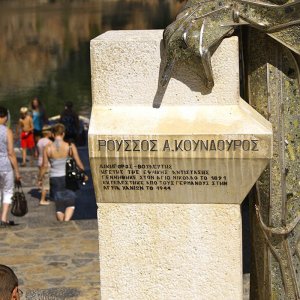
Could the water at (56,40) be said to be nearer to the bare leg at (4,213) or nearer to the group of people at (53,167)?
the group of people at (53,167)

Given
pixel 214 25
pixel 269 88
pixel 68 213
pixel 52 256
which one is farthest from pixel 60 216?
pixel 214 25

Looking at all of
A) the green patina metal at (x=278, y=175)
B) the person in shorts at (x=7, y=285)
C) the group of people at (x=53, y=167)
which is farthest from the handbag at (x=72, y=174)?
the person in shorts at (x=7, y=285)

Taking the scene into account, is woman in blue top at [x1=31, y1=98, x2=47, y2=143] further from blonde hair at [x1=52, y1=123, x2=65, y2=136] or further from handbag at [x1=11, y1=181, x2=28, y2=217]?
blonde hair at [x1=52, y1=123, x2=65, y2=136]

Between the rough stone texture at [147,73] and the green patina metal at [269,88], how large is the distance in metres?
0.06

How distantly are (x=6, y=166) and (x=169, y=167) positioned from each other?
751cm

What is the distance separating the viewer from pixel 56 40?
5831 cm

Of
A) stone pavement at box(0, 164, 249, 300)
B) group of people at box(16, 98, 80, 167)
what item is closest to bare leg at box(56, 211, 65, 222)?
stone pavement at box(0, 164, 249, 300)

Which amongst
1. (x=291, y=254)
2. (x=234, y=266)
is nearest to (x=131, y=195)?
(x=234, y=266)

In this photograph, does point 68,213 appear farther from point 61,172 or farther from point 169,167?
point 169,167

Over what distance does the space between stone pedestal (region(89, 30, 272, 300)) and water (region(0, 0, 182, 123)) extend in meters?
22.4

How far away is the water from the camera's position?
3578 centimetres

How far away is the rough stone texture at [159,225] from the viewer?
5465mm

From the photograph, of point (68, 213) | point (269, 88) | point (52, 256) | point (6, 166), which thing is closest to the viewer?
point (269, 88)

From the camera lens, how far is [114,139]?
543 centimetres
